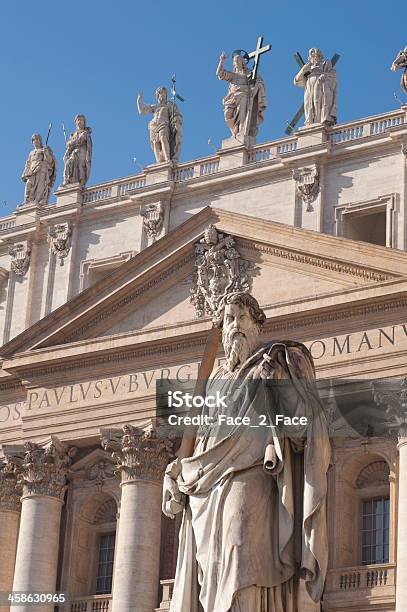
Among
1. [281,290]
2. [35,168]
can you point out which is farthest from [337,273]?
[35,168]

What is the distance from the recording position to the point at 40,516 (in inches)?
1393

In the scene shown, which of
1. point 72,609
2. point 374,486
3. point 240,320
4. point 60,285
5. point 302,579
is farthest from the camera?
point 60,285

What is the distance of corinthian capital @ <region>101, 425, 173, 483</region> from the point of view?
112ft

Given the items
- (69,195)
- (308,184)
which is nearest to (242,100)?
(308,184)

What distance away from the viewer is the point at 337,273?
3347 cm

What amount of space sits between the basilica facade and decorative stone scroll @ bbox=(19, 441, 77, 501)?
41 mm

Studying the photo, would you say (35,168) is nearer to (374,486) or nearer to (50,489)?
(50,489)

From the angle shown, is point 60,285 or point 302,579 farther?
point 60,285

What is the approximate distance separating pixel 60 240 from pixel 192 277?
19.2ft

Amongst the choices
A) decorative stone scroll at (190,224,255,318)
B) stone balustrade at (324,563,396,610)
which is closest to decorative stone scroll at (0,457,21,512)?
decorative stone scroll at (190,224,255,318)

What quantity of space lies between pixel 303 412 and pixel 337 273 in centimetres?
2450

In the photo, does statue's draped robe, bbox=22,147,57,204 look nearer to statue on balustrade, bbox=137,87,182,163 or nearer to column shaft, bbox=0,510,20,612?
statue on balustrade, bbox=137,87,182,163

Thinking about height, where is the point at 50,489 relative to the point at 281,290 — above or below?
below

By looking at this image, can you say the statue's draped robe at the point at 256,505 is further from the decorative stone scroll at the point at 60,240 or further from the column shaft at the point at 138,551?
the decorative stone scroll at the point at 60,240
